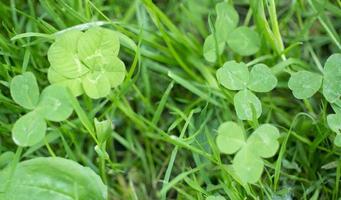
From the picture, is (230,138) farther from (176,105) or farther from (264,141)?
(176,105)

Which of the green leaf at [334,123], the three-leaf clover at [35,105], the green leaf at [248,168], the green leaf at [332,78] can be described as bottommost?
the green leaf at [248,168]

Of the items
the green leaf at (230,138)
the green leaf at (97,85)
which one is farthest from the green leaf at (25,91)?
the green leaf at (230,138)

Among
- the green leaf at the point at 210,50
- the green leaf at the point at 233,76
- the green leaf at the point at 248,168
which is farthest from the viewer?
the green leaf at the point at 210,50

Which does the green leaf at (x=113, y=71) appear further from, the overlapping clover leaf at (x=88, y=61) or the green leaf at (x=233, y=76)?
the green leaf at (x=233, y=76)

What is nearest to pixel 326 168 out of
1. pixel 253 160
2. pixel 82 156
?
pixel 253 160

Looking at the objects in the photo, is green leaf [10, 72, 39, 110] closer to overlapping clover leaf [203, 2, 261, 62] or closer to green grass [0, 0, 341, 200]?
green grass [0, 0, 341, 200]

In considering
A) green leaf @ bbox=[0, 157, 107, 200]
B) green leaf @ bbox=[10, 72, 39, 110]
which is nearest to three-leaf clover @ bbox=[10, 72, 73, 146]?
green leaf @ bbox=[10, 72, 39, 110]

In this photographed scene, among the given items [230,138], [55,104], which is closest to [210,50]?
[230,138]
